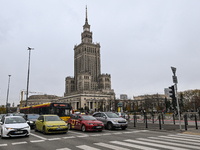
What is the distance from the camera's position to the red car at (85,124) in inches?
543

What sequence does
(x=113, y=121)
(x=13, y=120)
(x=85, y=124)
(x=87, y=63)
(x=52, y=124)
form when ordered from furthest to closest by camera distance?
(x=87, y=63)
(x=113, y=121)
(x=85, y=124)
(x=52, y=124)
(x=13, y=120)

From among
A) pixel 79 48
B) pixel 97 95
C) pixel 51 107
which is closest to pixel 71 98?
pixel 97 95

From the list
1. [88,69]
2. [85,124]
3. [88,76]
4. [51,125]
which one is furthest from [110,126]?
[88,69]

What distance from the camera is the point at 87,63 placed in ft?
510

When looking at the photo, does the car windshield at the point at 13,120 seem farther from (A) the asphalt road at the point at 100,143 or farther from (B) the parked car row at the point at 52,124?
(A) the asphalt road at the point at 100,143

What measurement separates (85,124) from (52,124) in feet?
9.05

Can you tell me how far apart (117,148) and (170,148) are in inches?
95.0

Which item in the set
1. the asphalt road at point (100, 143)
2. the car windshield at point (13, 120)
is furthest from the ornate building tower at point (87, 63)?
the asphalt road at point (100, 143)

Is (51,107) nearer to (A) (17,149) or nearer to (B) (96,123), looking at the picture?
(B) (96,123)

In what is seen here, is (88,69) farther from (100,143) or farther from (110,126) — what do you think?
(100,143)

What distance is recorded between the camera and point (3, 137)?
11133 millimetres

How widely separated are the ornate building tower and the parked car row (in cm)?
12898

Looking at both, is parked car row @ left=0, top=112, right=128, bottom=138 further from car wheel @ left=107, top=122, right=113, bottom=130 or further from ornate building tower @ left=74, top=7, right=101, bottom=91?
ornate building tower @ left=74, top=7, right=101, bottom=91

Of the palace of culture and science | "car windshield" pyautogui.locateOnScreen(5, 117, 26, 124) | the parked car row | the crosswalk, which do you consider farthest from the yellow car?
the palace of culture and science
